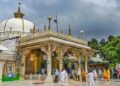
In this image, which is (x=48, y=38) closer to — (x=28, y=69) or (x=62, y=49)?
(x=62, y=49)

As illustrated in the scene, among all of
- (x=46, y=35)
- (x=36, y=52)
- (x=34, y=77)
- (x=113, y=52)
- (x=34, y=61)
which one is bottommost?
(x=34, y=77)

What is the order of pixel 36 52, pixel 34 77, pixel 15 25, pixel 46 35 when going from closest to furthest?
pixel 46 35 → pixel 34 77 → pixel 36 52 → pixel 15 25

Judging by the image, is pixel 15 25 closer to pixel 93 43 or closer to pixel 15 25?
pixel 15 25

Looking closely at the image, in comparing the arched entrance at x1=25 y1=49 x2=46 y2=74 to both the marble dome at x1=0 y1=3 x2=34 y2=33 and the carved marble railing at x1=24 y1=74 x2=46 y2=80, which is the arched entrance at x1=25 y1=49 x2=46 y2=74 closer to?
the carved marble railing at x1=24 y1=74 x2=46 y2=80

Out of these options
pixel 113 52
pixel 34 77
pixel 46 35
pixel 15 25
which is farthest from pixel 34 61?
pixel 113 52

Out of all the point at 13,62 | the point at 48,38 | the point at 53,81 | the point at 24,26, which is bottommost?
the point at 53,81

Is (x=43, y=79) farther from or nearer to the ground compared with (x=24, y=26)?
nearer to the ground

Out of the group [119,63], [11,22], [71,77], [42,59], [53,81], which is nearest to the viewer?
[53,81]

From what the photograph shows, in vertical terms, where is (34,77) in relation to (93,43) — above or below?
below

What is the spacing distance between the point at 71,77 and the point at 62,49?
3746 millimetres

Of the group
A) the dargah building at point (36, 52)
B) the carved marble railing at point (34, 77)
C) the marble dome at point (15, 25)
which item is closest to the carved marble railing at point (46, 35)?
the dargah building at point (36, 52)

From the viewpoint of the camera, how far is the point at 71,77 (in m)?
30.4

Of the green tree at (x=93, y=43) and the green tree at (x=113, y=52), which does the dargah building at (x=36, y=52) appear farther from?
the green tree at (x=93, y=43)

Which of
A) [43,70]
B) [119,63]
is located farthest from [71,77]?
[119,63]
